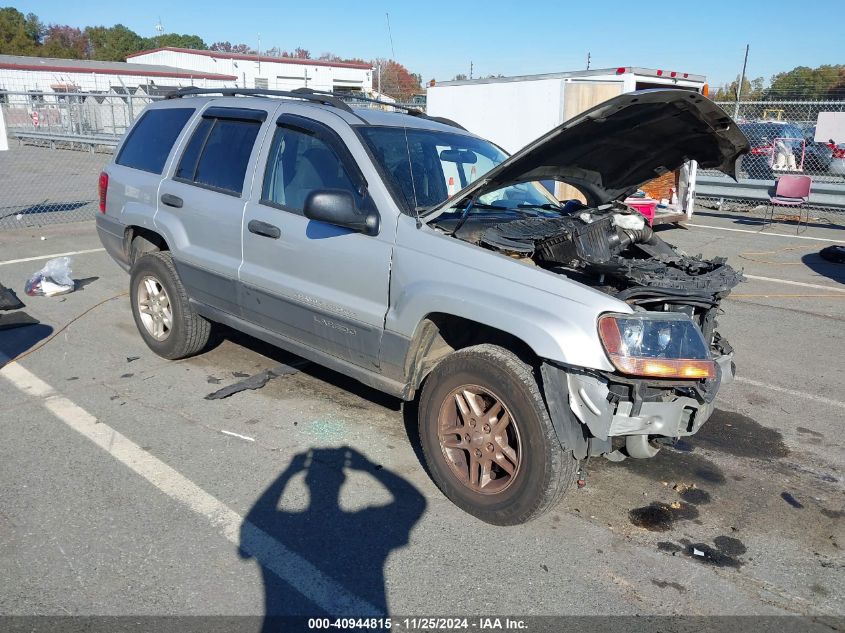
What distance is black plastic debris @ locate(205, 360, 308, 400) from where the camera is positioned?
16.4 ft

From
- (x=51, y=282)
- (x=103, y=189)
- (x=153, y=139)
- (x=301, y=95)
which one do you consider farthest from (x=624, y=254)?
(x=51, y=282)

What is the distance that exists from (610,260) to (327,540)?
6.59 ft

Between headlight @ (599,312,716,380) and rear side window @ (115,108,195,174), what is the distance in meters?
3.83

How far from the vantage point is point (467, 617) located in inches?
114

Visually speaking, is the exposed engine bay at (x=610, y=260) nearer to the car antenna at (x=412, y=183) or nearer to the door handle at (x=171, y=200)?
the car antenna at (x=412, y=183)

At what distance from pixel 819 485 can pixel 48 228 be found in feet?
37.9

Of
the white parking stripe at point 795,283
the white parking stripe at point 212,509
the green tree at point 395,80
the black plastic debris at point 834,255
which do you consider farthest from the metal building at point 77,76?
the white parking stripe at point 212,509

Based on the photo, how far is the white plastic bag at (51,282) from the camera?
7.50m

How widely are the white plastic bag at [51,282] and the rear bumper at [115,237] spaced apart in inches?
69.8

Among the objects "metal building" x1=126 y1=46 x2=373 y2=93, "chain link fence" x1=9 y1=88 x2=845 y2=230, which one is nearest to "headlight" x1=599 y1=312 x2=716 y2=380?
"chain link fence" x1=9 y1=88 x2=845 y2=230

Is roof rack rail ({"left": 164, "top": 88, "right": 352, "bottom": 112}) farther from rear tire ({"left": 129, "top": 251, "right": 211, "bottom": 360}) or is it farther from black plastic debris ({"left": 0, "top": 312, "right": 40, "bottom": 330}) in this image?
black plastic debris ({"left": 0, "top": 312, "right": 40, "bottom": 330})

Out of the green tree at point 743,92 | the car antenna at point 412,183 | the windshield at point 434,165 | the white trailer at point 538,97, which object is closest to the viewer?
the car antenna at point 412,183

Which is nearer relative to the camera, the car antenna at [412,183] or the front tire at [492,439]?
the front tire at [492,439]

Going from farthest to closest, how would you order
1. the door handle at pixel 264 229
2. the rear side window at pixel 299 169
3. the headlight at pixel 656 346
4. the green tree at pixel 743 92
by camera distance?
1. the green tree at pixel 743 92
2. the door handle at pixel 264 229
3. the rear side window at pixel 299 169
4. the headlight at pixel 656 346
